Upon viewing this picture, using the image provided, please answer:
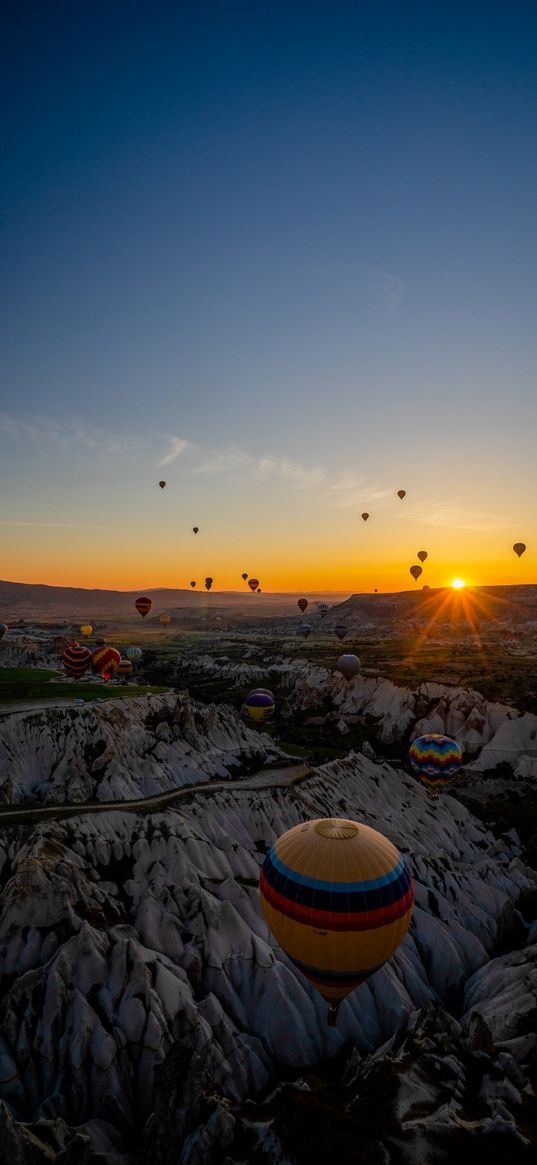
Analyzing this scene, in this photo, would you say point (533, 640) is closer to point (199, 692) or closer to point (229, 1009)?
point (199, 692)

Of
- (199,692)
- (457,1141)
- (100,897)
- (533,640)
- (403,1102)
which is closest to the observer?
(457,1141)

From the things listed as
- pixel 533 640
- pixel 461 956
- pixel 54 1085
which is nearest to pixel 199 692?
pixel 461 956

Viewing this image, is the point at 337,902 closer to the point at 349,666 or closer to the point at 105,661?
the point at 105,661

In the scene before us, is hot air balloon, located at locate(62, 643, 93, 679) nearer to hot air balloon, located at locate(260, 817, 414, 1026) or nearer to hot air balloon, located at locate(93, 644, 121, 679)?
hot air balloon, located at locate(93, 644, 121, 679)

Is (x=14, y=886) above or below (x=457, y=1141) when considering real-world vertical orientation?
above

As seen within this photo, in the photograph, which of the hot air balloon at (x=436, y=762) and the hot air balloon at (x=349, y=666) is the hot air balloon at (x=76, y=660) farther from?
the hot air balloon at (x=436, y=762)

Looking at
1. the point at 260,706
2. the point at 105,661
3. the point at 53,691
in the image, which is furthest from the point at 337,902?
the point at 105,661
